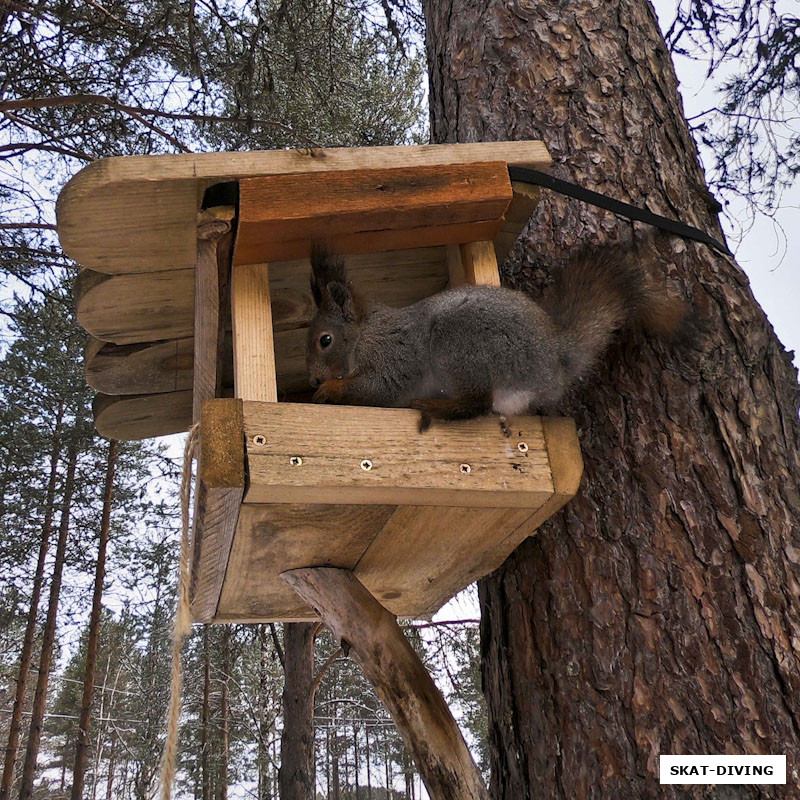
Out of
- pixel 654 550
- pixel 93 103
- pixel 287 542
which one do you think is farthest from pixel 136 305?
pixel 93 103

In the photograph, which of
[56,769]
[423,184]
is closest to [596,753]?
[423,184]

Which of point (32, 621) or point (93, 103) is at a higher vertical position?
point (93, 103)

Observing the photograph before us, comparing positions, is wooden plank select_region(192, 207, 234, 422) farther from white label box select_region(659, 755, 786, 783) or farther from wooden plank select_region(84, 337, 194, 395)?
white label box select_region(659, 755, 786, 783)

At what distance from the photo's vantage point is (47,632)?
23.7ft

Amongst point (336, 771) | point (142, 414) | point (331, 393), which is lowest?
point (336, 771)

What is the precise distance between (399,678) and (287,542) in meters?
0.32

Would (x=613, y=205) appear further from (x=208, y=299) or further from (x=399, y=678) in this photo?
(x=399, y=678)

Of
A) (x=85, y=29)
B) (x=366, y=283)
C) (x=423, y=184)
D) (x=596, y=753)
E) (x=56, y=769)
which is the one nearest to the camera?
(x=596, y=753)

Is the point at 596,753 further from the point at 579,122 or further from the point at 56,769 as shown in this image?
the point at 56,769

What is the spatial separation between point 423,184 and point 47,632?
7111mm

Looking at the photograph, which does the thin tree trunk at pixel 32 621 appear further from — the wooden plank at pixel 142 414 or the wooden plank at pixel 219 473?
the wooden plank at pixel 219 473

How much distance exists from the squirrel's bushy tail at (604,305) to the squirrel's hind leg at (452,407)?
0.68 feet

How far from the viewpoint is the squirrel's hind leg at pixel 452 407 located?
1.22m

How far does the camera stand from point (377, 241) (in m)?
1.50
